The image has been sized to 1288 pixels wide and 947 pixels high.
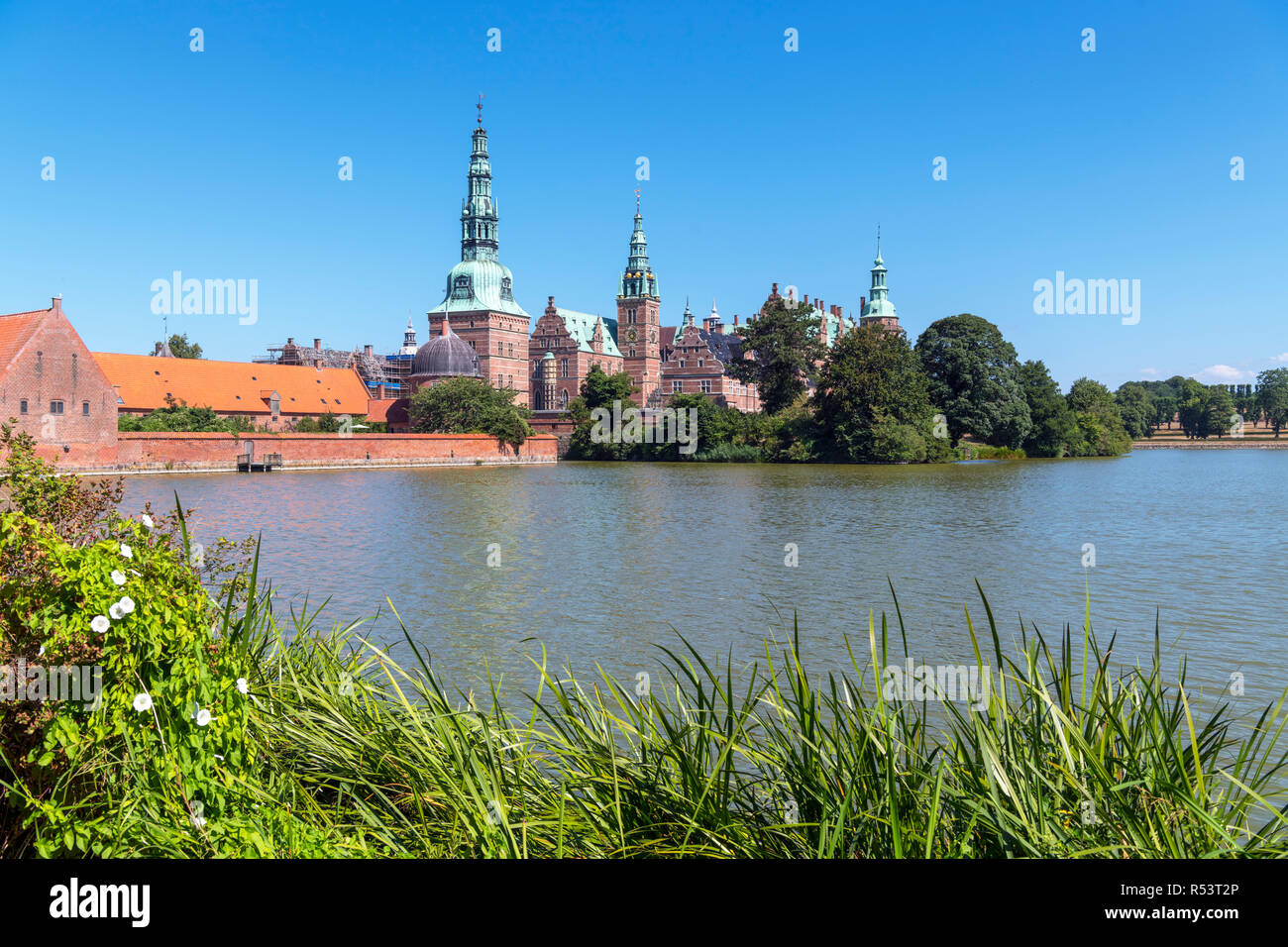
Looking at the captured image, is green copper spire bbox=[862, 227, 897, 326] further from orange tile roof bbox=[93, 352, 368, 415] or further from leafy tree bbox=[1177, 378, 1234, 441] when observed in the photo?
orange tile roof bbox=[93, 352, 368, 415]

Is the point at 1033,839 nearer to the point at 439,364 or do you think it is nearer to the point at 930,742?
the point at 930,742

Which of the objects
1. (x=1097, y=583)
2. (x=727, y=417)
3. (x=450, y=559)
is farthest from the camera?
(x=727, y=417)

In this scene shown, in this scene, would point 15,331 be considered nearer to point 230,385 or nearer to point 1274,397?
point 230,385

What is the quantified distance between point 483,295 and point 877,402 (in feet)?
152

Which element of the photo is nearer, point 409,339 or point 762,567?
point 762,567

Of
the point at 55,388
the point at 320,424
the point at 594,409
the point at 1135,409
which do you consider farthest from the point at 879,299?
the point at 55,388

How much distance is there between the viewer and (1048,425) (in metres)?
63.7

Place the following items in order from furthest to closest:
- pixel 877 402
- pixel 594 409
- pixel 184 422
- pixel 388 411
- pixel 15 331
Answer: pixel 388 411 → pixel 594 409 → pixel 877 402 → pixel 184 422 → pixel 15 331

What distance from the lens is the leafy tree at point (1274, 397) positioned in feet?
336
